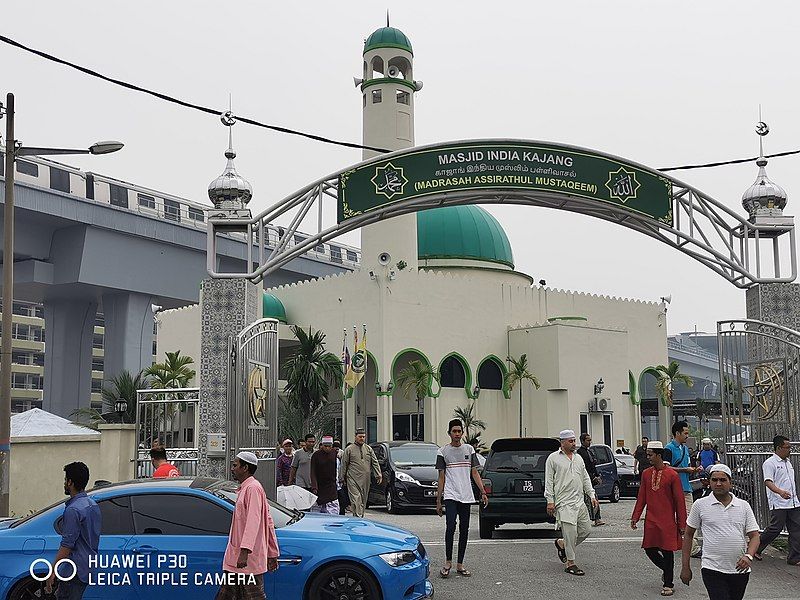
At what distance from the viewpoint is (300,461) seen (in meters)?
16.1

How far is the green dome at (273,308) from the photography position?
135 feet

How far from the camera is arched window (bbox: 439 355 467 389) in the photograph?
40.3 metres

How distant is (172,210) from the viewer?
4991 centimetres

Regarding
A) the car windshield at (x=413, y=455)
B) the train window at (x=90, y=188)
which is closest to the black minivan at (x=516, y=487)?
the car windshield at (x=413, y=455)

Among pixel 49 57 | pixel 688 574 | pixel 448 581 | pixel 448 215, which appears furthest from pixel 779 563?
pixel 448 215

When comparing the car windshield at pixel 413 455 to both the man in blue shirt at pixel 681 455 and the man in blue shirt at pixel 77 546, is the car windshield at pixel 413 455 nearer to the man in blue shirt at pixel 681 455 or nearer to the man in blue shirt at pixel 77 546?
the man in blue shirt at pixel 681 455

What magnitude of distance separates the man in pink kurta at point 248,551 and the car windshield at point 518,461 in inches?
366

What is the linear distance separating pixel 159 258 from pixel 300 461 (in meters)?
33.9

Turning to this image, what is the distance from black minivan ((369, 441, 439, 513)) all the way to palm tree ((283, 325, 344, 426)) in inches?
547

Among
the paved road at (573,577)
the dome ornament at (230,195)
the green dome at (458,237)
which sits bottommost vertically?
the paved road at (573,577)

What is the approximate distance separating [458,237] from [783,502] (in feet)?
105

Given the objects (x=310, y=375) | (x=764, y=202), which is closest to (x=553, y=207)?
(x=764, y=202)

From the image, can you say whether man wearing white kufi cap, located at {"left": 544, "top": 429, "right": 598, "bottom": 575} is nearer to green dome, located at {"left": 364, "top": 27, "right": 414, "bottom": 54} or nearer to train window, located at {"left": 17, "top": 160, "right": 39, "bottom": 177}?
green dome, located at {"left": 364, "top": 27, "right": 414, "bottom": 54}

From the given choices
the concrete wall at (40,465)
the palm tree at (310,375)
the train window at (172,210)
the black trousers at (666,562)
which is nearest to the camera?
the black trousers at (666,562)
